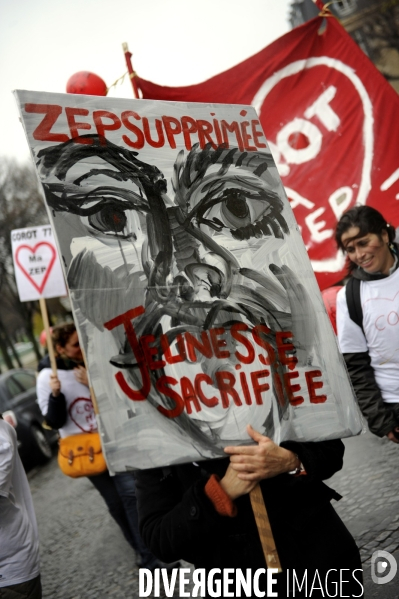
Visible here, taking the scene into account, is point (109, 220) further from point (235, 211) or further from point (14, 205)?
point (14, 205)

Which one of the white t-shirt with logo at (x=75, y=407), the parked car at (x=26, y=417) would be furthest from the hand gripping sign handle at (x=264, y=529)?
the parked car at (x=26, y=417)

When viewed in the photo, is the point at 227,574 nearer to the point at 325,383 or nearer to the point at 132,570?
the point at 325,383

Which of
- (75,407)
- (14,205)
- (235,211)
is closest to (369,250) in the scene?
(235,211)

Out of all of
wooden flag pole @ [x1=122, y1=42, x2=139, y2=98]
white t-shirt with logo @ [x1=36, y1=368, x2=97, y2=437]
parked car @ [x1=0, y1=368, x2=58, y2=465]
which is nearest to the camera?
wooden flag pole @ [x1=122, y1=42, x2=139, y2=98]

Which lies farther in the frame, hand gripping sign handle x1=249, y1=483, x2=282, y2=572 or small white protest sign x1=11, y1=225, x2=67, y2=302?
small white protest sign x1=11, y1=225, x2=67, y2=302

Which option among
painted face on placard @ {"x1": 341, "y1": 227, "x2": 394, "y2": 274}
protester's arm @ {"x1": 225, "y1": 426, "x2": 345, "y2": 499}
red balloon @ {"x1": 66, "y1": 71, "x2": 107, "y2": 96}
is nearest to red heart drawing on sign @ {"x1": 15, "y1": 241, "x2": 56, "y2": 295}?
red balloon @ {"x1": 66, "y1": 71, "x2": 107, "y2": 96}

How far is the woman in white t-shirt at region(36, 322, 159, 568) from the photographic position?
461 cm

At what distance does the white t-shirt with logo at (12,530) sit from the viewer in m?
2.87

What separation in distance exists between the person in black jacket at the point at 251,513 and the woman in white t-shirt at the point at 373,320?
1169 mm

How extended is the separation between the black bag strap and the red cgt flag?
1.28ft

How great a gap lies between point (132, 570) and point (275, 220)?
378 centimetres

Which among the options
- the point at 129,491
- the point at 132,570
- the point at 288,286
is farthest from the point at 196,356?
the point at 132,570

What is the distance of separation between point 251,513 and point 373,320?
1.50 meters

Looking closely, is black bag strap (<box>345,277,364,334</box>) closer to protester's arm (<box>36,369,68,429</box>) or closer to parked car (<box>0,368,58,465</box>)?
protester's arm (<box>36,369,68,429</box>)
